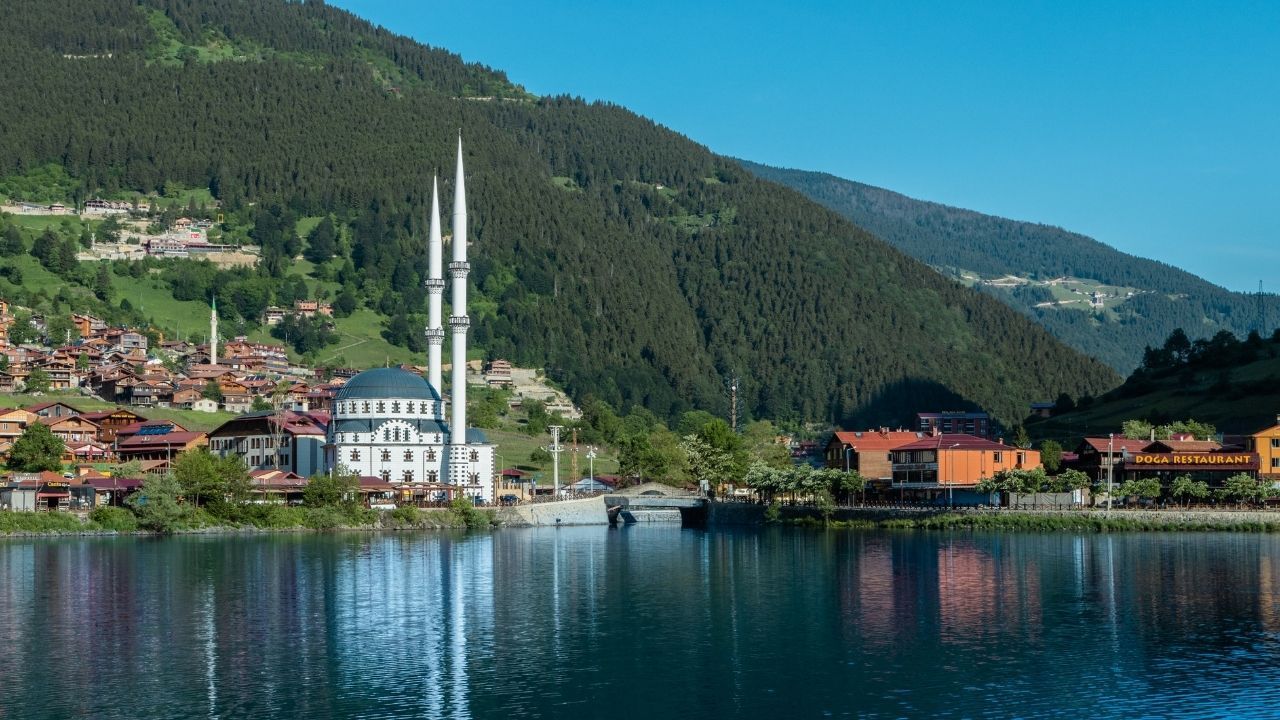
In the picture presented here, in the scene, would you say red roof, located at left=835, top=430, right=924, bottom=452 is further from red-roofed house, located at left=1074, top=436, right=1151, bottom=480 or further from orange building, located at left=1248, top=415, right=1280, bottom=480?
orange building, located at left=1248, top=415, right=1280, bottom=480

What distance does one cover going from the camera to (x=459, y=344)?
5714 inches

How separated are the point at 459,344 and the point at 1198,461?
2393 inches

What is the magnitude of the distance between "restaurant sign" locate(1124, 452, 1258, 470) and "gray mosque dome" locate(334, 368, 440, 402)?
58884 mm

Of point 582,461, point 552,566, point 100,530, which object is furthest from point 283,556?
point 582,461

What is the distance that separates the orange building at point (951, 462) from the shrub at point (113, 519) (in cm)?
Answer: 5554

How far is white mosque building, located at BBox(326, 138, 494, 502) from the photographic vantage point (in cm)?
13950

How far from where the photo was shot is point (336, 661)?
55.5 meters

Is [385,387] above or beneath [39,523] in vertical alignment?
above

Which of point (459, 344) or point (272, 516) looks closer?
point (272, 516)

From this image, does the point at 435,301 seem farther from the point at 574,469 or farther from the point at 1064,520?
the point at 1064,520

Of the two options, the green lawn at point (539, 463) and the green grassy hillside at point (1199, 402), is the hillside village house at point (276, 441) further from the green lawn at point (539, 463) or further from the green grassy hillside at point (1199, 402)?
the green grassy hillside at point (1199, 402)

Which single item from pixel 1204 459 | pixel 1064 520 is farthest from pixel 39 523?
pixel 1204 459

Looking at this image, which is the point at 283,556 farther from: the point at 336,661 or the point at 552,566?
the point at 336,661

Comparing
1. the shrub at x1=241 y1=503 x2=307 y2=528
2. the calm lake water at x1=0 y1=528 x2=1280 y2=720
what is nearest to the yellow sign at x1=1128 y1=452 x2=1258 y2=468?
the calm lake water at x1=0 y1=528 x2=1280 y2=720
